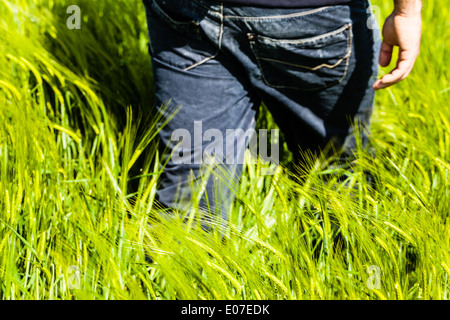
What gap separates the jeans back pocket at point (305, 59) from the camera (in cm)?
115

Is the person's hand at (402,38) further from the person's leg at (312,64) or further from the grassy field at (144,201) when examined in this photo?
the grassy field at (144,201)

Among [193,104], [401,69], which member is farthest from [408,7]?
[193,104]

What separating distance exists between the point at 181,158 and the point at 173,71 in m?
0.19

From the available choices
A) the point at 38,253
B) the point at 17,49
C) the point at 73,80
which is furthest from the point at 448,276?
the point at 17,49

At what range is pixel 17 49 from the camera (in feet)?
5.17

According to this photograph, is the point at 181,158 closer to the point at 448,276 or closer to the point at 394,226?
the point at 394,226

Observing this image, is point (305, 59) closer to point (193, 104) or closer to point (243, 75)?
point (243, 75)

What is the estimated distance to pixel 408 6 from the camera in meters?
1.10

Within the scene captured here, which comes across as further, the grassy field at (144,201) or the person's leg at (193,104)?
the person's leg at (193,104)

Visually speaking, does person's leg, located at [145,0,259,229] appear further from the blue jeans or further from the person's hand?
the person's hand

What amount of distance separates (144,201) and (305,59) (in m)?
0.52

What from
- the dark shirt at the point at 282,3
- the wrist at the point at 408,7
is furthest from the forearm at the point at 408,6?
the dark shirt at the point at 282,3

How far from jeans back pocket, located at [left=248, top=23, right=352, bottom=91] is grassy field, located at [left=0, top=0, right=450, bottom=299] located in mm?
213
